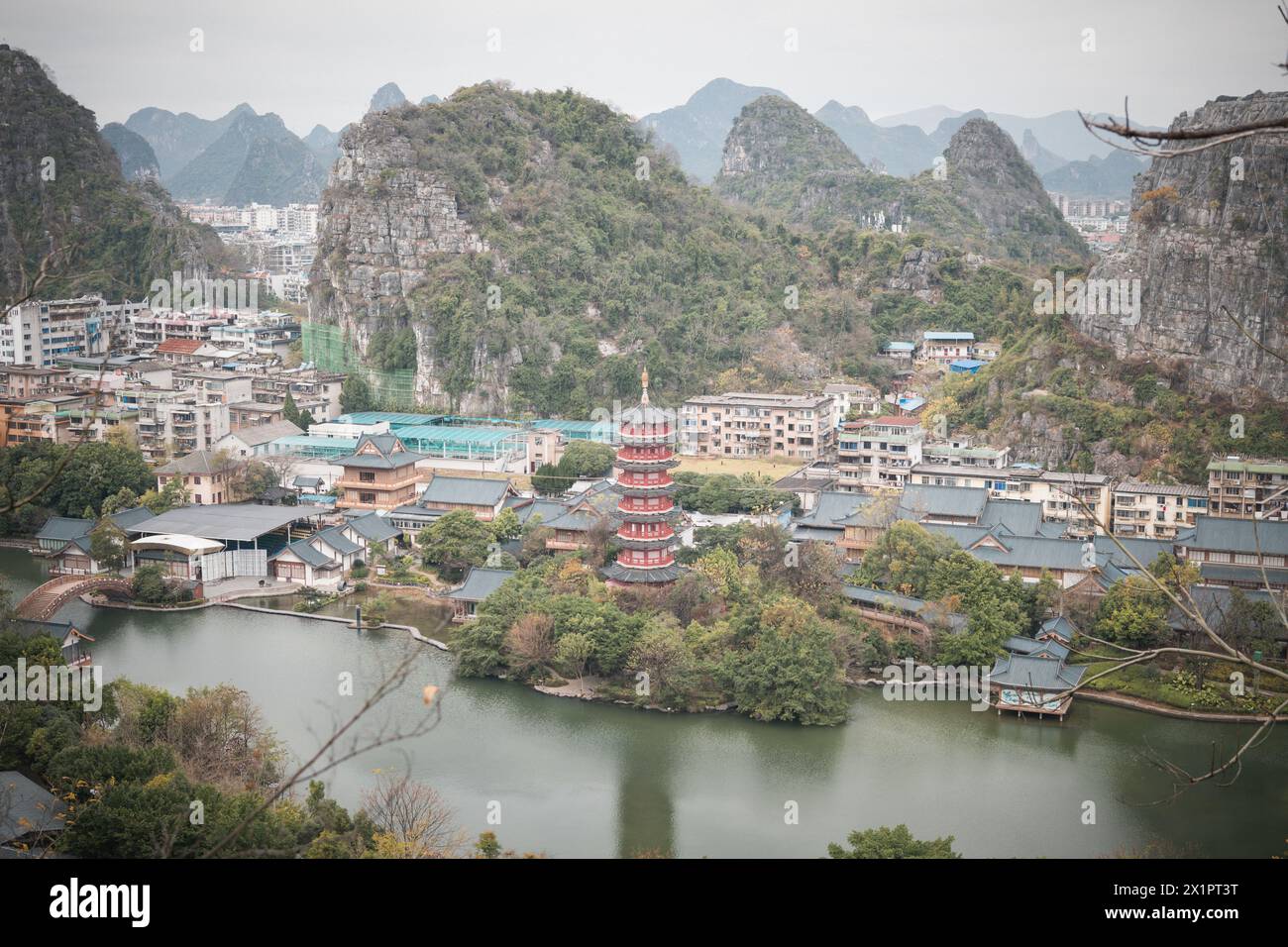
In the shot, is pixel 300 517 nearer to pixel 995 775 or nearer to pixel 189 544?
pixel 189 544

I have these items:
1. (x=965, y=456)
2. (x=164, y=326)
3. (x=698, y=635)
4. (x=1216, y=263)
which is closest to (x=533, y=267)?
(x=164, y=326)

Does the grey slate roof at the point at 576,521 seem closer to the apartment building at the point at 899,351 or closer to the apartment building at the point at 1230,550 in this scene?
the apartment building at the point at 1230,550

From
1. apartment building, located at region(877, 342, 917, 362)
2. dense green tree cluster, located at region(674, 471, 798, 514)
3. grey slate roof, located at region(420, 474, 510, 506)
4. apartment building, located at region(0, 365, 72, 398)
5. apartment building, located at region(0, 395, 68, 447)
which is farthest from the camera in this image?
apartment building, located at region(877, 342, 917, 362)

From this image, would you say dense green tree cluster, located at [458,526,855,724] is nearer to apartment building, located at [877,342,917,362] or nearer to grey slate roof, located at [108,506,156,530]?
grey slate roof, located at [108,506,156,530]

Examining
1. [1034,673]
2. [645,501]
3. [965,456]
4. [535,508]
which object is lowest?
[1034,673]

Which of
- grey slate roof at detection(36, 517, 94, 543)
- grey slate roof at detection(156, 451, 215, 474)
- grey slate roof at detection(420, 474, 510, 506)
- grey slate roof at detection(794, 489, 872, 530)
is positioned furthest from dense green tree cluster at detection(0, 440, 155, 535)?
grey slate roof at detection(794, 489, 872, 530)

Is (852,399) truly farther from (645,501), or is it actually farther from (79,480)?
(79,480)
